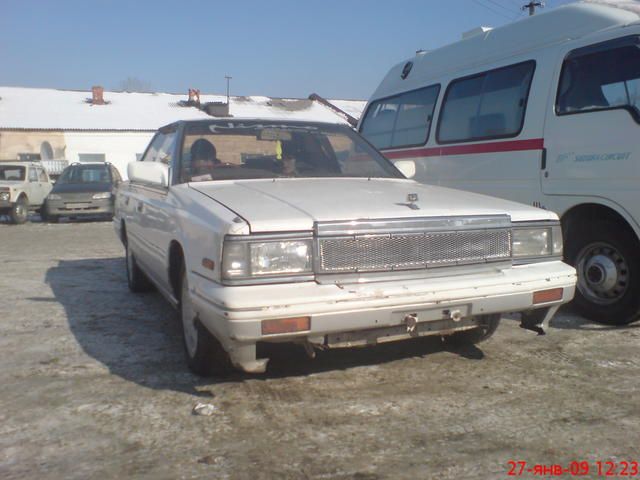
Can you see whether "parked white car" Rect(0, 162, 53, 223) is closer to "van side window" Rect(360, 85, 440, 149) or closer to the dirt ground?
"van side window" Rect(360, 85, 440, 149)

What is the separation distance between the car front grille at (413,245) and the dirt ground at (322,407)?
0.73 m

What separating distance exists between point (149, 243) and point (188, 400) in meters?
1.71

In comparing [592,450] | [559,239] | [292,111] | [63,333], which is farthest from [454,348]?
[292,111]

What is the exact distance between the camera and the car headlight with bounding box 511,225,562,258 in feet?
11.2

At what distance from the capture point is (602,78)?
4.57 meters

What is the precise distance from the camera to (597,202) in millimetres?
4555

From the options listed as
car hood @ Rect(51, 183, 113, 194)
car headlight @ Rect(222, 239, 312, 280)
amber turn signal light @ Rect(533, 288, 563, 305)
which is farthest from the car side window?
car hood @ Rect(51, 183, 113, 194)

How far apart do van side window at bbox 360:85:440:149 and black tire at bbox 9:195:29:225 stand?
10.7 metres

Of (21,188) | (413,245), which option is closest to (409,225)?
(413,245)

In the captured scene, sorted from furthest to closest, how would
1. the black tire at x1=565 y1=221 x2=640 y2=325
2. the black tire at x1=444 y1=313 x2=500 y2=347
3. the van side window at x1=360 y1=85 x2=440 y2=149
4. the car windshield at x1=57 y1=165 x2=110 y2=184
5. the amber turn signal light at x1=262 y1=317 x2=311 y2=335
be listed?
the car windshield at x1=57 y1=165 x2=110 y2=184, the van side window at x1=360 y1=85 x2=440 y2=149, the black tire at x1=565 y1=221 x2=640 y2=325, the black tire at x1=444 y1=313 x2=500 y2=347, the amber turn signal light at x1=262 y1=317 x2=311 y2=335

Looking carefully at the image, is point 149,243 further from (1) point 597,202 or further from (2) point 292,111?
(2) point 292,111

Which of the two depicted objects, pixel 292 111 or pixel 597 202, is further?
pixel 292 111

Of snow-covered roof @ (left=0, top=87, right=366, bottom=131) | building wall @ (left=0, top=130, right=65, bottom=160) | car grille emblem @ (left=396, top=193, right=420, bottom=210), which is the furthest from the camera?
snow-covered roof @ (left=0, top=87, right=366, bottom=131)

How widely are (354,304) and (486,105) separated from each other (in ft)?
11.8
